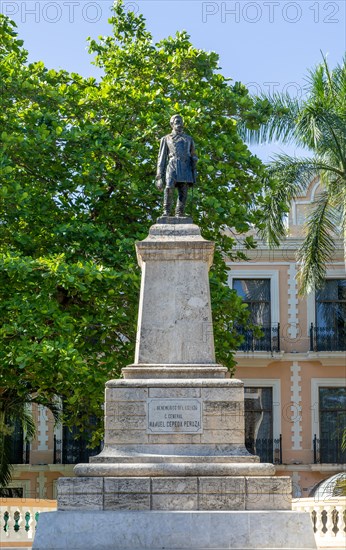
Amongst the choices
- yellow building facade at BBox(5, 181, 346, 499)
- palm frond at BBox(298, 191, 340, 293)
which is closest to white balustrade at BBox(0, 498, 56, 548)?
palm frond at BBox(298, 191, 340, 293)

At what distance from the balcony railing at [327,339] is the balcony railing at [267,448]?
304cm

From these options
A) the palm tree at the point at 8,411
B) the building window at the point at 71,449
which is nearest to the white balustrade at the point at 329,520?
the palm tree at the point at 8,411

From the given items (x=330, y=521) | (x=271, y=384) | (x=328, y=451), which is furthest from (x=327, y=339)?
(x=330, y=521)

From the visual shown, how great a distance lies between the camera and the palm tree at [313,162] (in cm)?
2461

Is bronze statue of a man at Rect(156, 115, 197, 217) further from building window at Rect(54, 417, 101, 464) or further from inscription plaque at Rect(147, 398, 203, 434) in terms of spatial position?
building window at Rect(54, 417, 101, 464)

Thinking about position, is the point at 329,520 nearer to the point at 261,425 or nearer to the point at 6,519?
the point at 6,519

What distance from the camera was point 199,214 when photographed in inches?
912

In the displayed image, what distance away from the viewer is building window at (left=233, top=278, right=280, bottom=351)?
116 ft

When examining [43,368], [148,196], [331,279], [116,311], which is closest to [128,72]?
[148,196]

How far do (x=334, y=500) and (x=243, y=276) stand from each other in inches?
683

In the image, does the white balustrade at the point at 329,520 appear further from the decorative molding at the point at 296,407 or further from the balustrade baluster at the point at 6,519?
the decorative molding at the point at 296,407

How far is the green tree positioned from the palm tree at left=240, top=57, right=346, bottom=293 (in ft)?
1.83

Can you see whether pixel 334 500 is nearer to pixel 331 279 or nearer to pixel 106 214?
pixel 106 214

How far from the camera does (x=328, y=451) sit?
34.5m
